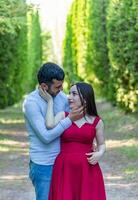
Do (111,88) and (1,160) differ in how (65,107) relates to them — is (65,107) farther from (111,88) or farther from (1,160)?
(111,88)

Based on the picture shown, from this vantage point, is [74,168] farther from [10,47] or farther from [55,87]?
[10,47]

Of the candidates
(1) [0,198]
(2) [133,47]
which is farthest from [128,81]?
(1) [0,198]

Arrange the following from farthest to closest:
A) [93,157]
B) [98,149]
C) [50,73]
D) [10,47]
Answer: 1. [10,47]
2. [98,149]
3. [93,157]
4. [50,73]

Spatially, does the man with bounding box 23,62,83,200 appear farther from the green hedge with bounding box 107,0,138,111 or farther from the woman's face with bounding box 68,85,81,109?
the green hedge with bounding box 107,0,138,111

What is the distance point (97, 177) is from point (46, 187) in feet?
1.45

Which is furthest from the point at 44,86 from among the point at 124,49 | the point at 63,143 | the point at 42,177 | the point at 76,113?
the point at 124,49

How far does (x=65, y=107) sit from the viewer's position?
5418 mm

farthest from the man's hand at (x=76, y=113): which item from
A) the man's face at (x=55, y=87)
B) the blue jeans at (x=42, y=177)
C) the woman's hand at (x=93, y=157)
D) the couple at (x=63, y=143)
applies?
the blue jeans at (x=42, y=177)

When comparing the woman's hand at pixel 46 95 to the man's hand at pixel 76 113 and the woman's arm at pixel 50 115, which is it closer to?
the woman's arm at pixel 50 115

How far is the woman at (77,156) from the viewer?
5.27 meters

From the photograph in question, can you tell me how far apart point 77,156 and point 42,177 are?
343 millimetres

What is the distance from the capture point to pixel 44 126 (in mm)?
5211

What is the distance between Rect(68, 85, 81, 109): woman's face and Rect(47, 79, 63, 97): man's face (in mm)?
101

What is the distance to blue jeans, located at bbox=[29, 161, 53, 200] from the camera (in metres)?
5.31
